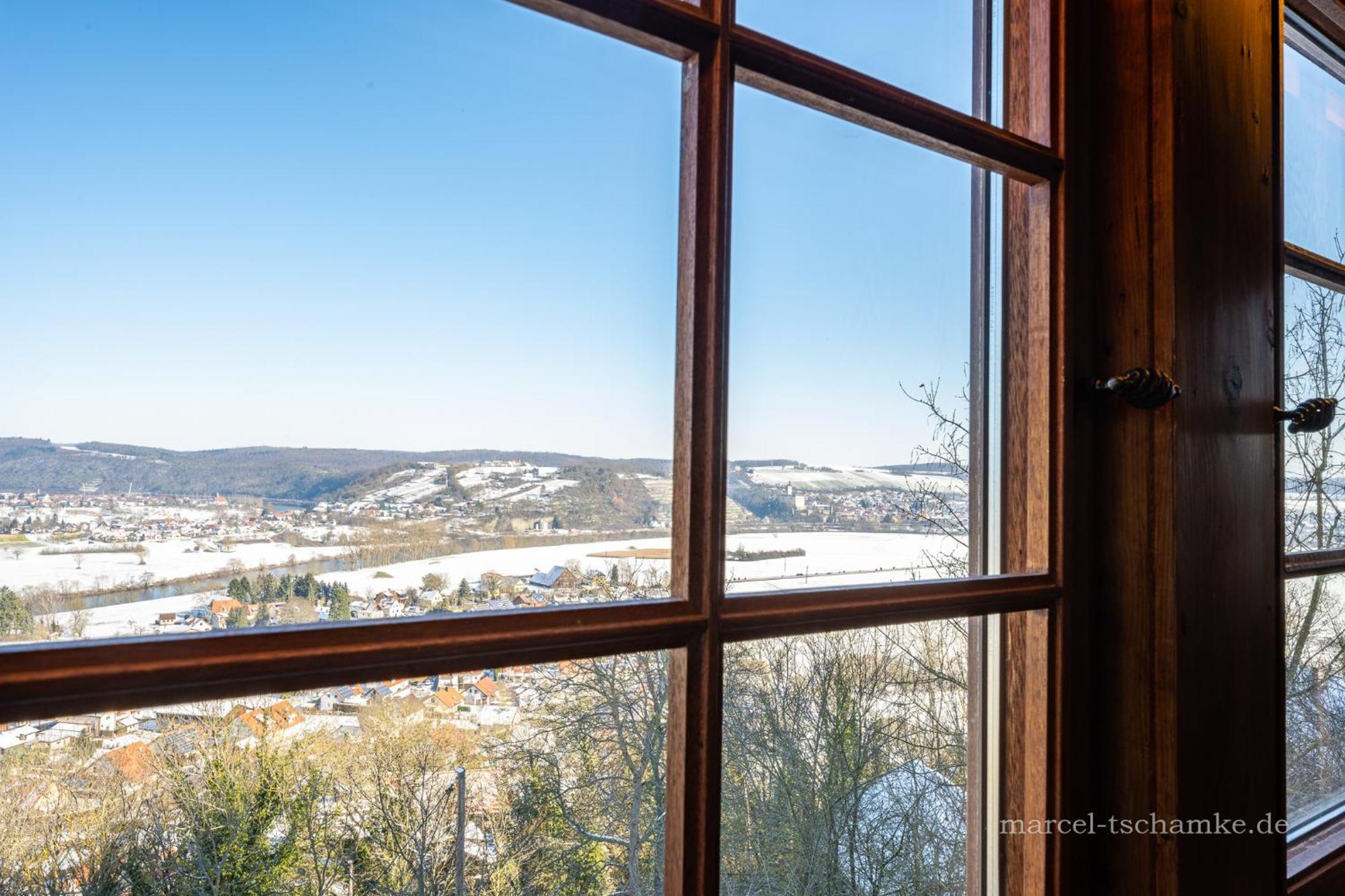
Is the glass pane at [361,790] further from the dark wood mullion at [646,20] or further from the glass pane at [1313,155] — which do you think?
the glass pane at [1313,155]

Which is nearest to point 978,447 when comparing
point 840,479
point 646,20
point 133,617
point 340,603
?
point 840,479

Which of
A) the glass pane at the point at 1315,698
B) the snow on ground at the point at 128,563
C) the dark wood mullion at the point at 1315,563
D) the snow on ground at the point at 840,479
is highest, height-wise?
the snow on ground at the point at 840,479

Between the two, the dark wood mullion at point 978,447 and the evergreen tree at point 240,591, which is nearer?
the evergreen tree at point 240,591

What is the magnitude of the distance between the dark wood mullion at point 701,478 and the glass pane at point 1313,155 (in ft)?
2.98

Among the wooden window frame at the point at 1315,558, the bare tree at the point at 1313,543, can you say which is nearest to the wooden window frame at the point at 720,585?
the wooden window frame at the point at 1315,558

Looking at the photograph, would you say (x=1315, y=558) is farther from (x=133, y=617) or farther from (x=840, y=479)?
(x=133, y=617)

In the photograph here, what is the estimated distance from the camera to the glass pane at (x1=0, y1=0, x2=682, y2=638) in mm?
414

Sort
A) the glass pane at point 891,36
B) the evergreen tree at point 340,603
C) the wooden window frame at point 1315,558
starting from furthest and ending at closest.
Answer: the wooden window frame at point 1315,558, the glass pane at point 891,36, the evergreen tree at point 340,603

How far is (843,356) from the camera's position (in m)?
0.75

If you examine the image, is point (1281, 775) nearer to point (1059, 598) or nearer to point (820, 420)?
point (1059, 598)

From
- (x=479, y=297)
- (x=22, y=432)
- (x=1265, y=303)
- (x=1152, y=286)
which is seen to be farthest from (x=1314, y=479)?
(x=22, y=432)

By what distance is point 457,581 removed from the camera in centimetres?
52

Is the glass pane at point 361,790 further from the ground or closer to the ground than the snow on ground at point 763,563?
closer to the ground

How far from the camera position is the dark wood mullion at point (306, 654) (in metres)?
0.37
